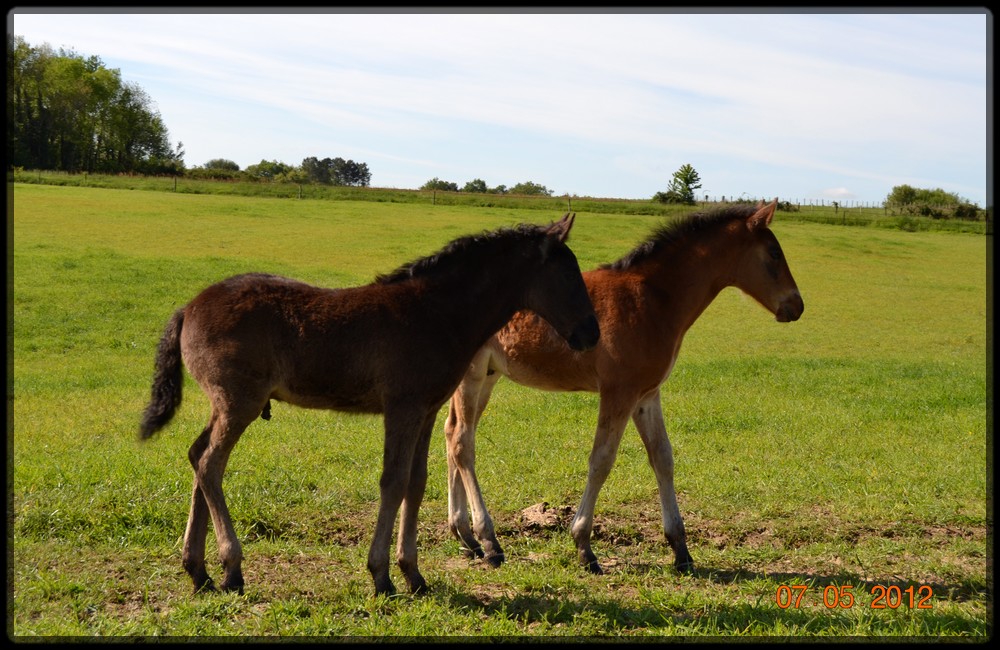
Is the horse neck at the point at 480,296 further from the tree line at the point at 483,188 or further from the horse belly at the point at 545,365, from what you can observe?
the tree line at the point at 483,188

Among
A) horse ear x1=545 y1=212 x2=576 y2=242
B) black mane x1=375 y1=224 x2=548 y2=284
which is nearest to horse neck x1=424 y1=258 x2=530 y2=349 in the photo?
black mane x1=375 y1=224 x2=548 y2=284

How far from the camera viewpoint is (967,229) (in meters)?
51.6

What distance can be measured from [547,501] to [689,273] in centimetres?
262

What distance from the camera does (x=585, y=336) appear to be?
235 inches

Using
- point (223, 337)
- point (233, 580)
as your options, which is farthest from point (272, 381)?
point (233, 580)

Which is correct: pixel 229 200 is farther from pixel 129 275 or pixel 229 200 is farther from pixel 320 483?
pixel 320 483

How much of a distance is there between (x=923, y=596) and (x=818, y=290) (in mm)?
26640

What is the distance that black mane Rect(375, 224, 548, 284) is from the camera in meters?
6.13

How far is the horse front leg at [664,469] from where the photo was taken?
6941 millimetres

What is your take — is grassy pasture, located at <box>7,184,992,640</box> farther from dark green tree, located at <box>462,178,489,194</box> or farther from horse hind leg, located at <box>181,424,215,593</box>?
dark green tree, located at <box>462,178,489,194</box>

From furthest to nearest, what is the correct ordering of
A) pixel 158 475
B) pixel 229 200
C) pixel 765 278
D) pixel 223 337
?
pixel 229 200
pixel 158 475
pixel 765 278
pixel 223 337

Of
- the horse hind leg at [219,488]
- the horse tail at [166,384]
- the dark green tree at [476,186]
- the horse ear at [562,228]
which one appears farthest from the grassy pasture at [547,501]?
the dark green tree at [476,186]

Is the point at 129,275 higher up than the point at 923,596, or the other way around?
the point at 129,275

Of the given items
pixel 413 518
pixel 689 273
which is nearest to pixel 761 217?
pixel 689 273
